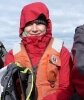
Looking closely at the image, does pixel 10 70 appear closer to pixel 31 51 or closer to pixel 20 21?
pixel 31 51

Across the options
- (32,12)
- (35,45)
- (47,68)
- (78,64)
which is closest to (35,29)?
(35,45)

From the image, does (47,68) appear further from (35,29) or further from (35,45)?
(35,29)

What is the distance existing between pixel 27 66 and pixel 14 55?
0.31 m

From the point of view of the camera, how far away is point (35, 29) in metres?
4.07

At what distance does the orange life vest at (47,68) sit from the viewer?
12.5 ft

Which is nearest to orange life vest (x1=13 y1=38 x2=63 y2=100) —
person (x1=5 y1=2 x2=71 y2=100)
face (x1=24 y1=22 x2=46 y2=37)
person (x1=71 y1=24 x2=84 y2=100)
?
person (x1=5 y1=2 x2=71 y2=100)

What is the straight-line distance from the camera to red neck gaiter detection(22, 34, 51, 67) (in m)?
4.02

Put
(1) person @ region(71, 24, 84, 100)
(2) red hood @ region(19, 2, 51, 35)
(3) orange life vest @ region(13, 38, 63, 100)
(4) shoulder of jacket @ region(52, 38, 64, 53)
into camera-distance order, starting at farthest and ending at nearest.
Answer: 1. (2) red hood @ region(19, 2, 51, 35)
2. (4) shoulder of jacket @ region(52, 38, 64, 53)
3. (3) orange life vest @ region(13, 38, 63, 100)
4. (1) person @ region(71, 24, 84, 100)

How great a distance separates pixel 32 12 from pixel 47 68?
82 centimetres

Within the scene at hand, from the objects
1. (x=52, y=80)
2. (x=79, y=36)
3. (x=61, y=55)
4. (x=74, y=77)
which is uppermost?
(x=79, y=36)

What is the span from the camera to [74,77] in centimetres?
186

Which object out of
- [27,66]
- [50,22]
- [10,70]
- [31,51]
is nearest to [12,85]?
[10,70]

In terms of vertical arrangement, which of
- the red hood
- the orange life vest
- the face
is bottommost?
the orange life vest

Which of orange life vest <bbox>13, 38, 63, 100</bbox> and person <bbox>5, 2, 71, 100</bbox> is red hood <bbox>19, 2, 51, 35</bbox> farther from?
orange life vest <bbox>13, 38, 63, 100</bbox>
